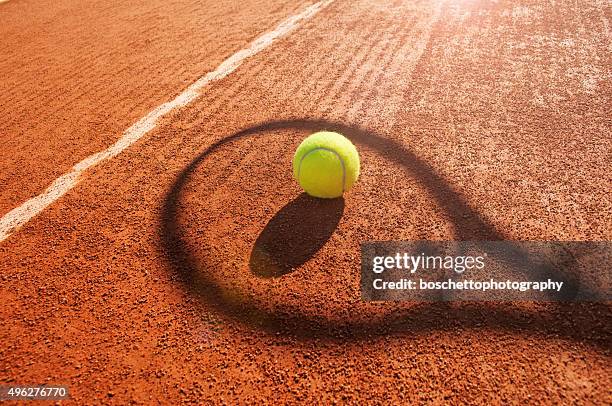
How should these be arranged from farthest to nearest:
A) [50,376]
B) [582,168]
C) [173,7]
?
[173,7]
[582,168]
[50,376]

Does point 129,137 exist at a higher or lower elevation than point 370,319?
higher

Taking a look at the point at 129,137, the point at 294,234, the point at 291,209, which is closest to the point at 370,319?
the point at 294,234

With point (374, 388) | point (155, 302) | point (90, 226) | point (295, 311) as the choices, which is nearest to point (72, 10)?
point (90, 226)

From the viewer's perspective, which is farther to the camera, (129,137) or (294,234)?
(129,137)

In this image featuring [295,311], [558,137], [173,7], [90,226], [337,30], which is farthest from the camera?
[173,7]

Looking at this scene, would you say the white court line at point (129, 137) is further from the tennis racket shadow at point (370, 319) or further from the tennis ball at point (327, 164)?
the tennis ball at point (327, 164)

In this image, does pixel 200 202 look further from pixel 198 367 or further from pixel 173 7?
pixel 173 7

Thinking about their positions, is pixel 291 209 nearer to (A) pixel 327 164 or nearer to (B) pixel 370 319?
(A) pixel 327 164

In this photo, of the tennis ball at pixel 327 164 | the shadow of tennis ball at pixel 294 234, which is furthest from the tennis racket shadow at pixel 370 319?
the tennis ball at pixel 327 164
